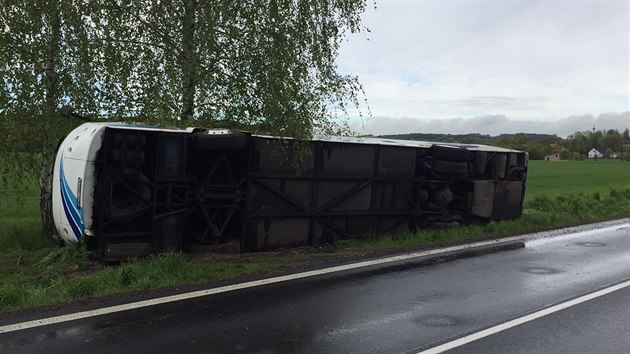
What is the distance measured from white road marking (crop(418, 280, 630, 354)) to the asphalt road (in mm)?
76

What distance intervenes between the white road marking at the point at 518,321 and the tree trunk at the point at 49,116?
785 centimetres

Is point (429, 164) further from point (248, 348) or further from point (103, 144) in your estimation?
point (248, 348)

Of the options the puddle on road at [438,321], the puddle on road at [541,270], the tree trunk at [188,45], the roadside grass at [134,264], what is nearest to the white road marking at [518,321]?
the puddle on road at [438,321]

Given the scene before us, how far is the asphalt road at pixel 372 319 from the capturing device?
479cm

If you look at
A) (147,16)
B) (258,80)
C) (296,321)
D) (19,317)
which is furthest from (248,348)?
(147,16)

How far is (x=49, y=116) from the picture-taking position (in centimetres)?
957

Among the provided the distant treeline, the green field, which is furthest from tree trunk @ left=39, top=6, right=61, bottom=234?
the distant treeline

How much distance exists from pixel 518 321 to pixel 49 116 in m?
8.53

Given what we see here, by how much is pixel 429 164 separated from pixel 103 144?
22.8 feet

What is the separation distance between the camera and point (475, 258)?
29.8 feet

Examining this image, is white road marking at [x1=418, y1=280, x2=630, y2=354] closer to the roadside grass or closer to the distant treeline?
the roadside grass

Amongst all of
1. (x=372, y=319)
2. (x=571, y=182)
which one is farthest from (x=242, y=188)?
(x=571, y=182)

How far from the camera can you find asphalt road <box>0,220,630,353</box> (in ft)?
15.7

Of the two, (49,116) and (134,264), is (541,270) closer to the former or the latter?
(134,264)
